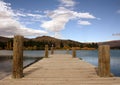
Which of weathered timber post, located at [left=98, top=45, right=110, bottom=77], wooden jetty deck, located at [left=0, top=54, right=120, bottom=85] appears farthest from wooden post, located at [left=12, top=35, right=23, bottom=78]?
weathered timber post, located at [left=98, top=45, right=110, bottom=77]

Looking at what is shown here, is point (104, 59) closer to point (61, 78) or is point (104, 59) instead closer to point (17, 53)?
point (61, 78)

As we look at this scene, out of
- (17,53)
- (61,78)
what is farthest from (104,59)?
(17,53)

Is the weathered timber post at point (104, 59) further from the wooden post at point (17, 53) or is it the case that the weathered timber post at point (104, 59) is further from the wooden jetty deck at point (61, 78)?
the wooden post at point (17, 53)

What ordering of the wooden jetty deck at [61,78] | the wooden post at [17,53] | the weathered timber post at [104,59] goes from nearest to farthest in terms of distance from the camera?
1. the wooden jetty deck at [61,78]
2. the wooden post at [17,53]
3. the weathered timber post at [104,59]

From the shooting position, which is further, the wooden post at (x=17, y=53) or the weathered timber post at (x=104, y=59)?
the weathered timber post at (x=104, y=59)

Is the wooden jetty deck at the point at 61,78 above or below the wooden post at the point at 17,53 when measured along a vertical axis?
below

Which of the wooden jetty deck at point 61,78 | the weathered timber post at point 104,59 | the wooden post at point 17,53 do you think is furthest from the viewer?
the weathered timber post at point 104,59

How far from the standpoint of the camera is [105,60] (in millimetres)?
7980

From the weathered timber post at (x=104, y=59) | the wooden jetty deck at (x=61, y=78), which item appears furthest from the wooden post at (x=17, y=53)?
the weathered timber post at (x=104, y=59)

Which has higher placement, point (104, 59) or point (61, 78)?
point (104, 59)

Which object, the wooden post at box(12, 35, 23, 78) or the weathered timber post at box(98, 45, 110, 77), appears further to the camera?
the weathered timber post at box(98, 45, 110, 77)

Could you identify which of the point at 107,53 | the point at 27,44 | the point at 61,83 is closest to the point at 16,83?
the point at 61,83

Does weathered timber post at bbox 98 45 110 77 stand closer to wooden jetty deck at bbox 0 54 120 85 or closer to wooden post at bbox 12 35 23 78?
wooden jetty deck at bbox 0 54 120 85

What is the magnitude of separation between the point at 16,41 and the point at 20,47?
0.25 m
